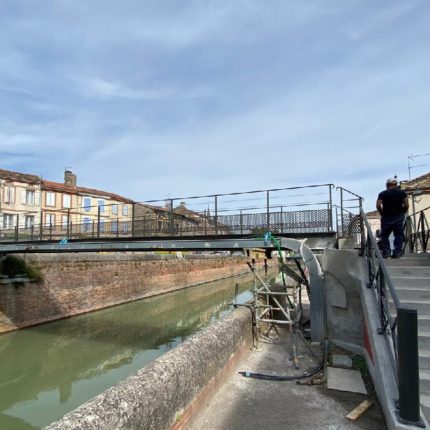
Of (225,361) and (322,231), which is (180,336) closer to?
(322,231)

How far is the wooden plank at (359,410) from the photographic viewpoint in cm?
397

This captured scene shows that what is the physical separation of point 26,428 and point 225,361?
5.29 meters

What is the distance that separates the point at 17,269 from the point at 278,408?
14.3 metres

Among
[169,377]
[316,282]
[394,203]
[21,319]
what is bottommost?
[21,319]

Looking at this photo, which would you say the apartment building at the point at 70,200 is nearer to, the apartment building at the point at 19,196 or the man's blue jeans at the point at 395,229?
the apartment building at the point at 19,196

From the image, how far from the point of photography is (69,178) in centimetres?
4581

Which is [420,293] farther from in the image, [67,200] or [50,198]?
[67,200]

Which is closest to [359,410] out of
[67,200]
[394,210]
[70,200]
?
[394,210]

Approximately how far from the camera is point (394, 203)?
682cm

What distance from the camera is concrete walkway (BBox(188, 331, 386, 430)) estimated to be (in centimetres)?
387

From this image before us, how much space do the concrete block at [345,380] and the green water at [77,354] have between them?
3919 millimetres

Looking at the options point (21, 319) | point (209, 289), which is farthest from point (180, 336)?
point (209, 289)

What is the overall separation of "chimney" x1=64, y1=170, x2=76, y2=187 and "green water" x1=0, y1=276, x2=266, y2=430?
97.1 feet

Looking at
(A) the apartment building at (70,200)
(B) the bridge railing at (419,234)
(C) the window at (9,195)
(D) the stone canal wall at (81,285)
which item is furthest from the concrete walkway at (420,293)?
(C) the window at (9,195)
